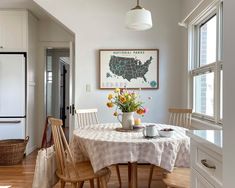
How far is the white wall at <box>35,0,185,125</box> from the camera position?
4.00 metres

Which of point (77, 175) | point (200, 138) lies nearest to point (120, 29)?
point (77, 175)

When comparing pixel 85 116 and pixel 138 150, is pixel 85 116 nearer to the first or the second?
pixel 85 116

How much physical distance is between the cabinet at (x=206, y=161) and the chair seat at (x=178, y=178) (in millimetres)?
613

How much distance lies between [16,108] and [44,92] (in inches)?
35.1

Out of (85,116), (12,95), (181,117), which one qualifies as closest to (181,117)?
(181,117)

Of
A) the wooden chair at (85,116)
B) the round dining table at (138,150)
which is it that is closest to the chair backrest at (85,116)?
the wooden chair at (85,116)

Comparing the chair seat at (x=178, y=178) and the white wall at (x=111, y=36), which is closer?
the chair seat at (x=178, y=178)

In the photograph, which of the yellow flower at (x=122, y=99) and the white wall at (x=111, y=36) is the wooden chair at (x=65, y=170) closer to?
the yellow flower at (x=122, y=99)

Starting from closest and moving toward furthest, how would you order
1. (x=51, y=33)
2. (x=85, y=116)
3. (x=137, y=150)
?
(x=137, y=150) < (x=85, y=116) < (x=51, y=33)

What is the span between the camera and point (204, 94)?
321cm

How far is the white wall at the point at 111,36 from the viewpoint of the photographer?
13.1 ft

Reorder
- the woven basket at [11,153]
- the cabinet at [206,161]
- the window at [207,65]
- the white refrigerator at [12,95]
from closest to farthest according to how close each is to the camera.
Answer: the cabinet at [206,161]
the window at [207,65]
the woven basket at [11,153]
the white refrigerator at [12,95]

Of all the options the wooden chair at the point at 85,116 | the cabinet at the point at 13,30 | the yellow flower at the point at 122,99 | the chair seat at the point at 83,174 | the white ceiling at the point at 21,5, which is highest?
the white ceiling at the point at 21,5

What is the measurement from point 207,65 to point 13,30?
11.1 feet
